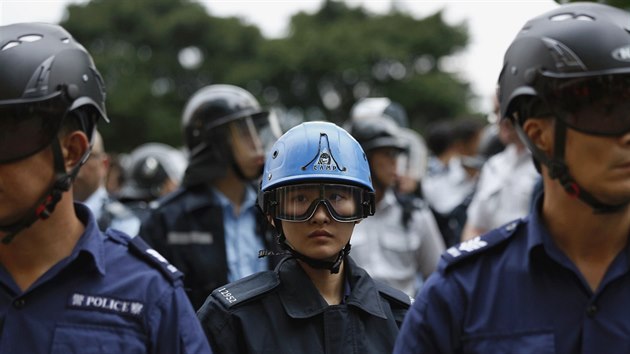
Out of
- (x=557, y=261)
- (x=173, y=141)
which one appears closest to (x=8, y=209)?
(x=557, y=261)

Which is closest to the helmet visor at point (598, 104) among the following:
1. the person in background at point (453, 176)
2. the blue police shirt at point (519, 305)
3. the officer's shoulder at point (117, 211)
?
the blue police shirt at point (519, 305)

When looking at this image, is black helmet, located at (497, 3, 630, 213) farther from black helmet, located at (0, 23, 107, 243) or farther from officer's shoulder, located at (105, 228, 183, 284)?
black helmet, located at (0, 23, 107, 243)

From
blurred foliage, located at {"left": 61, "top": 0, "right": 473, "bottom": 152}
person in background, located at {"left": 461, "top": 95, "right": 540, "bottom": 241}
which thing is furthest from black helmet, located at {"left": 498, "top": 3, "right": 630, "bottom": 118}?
blurred foliage, located at {"left": 61, "top": 0, "right": 473, "bottom": 152}

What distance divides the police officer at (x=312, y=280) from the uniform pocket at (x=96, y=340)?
0.64 meters

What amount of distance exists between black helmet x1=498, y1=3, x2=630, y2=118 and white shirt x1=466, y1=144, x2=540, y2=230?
3.70 meters

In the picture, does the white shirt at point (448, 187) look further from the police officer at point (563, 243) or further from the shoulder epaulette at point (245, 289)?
the police officer at point (563, 243)

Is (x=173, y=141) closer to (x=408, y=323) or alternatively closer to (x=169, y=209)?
(x=169, y=209)

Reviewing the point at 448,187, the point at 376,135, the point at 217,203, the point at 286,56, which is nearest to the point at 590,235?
the point at 217,203

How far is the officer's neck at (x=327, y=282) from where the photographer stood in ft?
13.3

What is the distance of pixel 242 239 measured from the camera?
19.6ft

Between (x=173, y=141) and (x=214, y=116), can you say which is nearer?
(x=214, y=116)

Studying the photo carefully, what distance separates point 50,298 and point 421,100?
54179mm

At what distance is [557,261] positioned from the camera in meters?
2.95

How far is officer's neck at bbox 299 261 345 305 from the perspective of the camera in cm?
405
